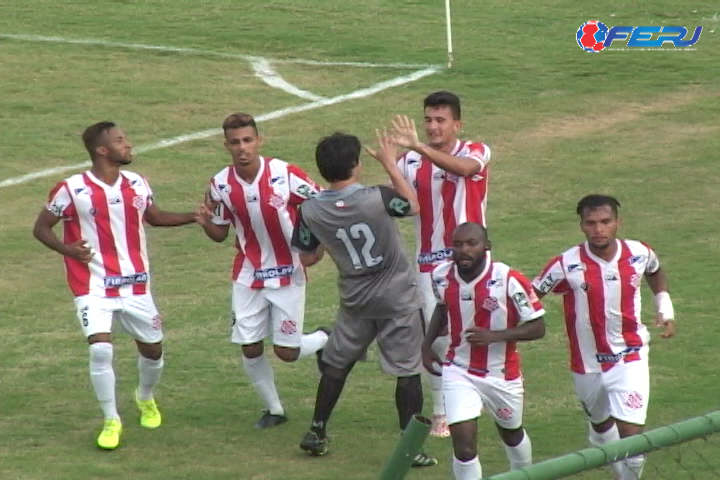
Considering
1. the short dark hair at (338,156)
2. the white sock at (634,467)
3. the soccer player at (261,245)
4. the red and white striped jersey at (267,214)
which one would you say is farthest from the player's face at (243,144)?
the white sock at (634,467)

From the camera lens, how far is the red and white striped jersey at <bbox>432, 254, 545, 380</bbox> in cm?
966

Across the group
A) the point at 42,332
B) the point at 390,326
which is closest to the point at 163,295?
the point at 42,332

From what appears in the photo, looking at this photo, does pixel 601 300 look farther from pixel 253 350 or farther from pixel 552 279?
pixel 253 350

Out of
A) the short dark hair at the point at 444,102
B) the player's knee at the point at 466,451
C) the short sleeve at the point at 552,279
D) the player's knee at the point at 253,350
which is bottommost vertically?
the player's knee at the point at 466,451

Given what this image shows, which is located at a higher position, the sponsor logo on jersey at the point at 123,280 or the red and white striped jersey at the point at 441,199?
the red and white striped jersey at the point at 441,199

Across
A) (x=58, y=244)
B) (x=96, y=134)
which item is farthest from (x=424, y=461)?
(x=96, y=134)

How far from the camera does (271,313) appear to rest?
11352 millimetres

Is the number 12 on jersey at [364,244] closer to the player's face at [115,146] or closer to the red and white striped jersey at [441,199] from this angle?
the red and white striped jersey at [441,199]

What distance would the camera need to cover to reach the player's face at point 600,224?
32.4 feet

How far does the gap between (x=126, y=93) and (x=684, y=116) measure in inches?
274

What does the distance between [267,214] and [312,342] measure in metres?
0.96

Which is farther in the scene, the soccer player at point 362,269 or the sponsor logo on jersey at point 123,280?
the sponsor logo on jersey at point 123,280

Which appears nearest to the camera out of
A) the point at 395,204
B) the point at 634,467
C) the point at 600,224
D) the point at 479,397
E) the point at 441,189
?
the point at 634,467

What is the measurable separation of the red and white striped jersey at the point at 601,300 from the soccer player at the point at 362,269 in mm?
912
